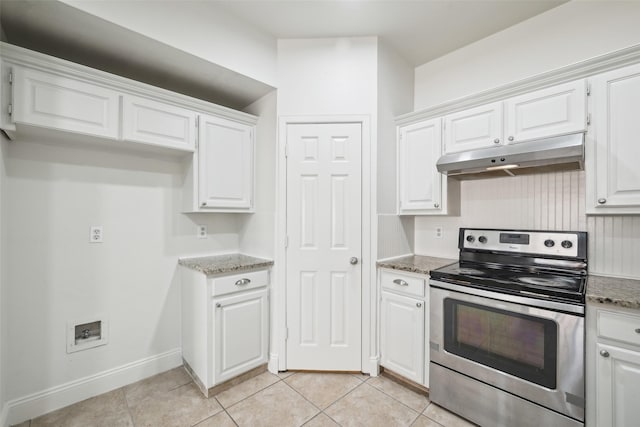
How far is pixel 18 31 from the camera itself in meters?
1.63

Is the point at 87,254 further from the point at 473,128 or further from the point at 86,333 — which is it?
the point at 473,128

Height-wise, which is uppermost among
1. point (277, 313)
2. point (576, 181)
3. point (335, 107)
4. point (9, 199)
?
point (335, 107)

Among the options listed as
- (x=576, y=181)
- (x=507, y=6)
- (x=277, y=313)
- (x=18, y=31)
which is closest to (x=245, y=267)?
Result: (x=277, y=313)

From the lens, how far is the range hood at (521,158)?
1.58 m

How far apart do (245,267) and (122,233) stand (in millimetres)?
1005

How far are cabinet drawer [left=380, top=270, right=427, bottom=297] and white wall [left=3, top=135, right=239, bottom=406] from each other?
172cm

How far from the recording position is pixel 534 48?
207cm

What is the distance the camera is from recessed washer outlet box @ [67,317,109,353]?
75.2 inches

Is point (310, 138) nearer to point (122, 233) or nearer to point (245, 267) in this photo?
point (245, 267)

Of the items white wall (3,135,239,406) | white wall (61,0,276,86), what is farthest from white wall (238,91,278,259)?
white wall (3,135,239,406)

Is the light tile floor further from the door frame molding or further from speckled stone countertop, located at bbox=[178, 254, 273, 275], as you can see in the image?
speckled stone countertop, located at bbox=[178, 254, 273, 275]

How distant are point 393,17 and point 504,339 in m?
2.34

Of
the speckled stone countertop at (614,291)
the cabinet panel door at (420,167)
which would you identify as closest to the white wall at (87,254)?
the cabinet panel door at (420,167)

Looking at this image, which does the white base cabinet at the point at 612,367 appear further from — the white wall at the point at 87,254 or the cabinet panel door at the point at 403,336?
the white wall at the point at 87,254
